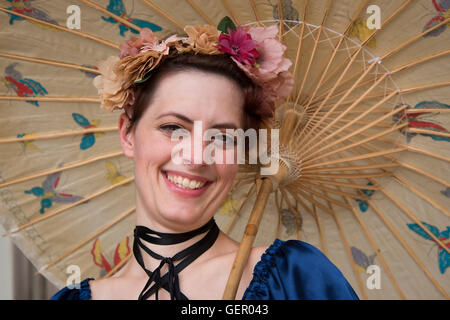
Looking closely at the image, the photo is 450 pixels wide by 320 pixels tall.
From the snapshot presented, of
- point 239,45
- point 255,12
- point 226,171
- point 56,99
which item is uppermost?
point 255,12

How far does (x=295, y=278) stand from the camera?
1.12 meters

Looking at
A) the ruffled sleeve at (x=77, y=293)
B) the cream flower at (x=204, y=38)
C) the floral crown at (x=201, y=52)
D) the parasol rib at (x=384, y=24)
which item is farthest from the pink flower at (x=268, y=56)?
the ruffled sleeve at (x=77, y=293)

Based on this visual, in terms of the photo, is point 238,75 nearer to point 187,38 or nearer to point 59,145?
point 187,38

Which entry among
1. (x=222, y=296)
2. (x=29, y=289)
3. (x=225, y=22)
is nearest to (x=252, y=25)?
(x=225, y=22)

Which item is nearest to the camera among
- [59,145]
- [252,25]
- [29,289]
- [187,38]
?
[187,38]

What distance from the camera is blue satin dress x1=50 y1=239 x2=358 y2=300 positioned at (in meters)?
1.09

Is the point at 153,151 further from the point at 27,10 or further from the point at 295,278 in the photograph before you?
the point at 27,10

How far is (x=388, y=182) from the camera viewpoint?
144 cm

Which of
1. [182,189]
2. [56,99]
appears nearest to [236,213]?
[182,189]

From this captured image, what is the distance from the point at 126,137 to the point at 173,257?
1.29ft

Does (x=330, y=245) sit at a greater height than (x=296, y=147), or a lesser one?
lesser

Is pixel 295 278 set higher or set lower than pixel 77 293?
higher

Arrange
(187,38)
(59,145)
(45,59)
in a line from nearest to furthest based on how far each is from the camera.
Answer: (187,38)
(45,59)
(59,145)
